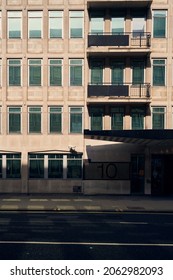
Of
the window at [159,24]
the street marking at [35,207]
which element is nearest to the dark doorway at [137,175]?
the street marking at [35,207]

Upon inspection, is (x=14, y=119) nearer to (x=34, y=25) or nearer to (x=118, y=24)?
(x=34, y=25)

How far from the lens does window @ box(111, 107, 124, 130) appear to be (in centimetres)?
3177

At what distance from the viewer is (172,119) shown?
1241 inches

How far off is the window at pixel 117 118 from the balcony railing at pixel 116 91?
159 cm

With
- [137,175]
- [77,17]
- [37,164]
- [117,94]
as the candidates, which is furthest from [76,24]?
[137,175]

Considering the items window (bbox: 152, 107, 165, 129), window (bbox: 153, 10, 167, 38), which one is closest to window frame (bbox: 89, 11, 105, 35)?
window (bbox: 153, 10, 167, 38)

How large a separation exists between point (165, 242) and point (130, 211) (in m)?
8.86

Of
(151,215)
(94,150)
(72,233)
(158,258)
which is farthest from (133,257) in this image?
(94,150)

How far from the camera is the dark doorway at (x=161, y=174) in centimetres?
3191

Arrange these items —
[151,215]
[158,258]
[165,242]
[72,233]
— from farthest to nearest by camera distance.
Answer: [151,215], [72,233], [165,242], [158,258]

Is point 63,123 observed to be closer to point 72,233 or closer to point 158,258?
point 72,233

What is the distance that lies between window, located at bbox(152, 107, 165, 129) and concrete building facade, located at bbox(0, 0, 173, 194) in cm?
9

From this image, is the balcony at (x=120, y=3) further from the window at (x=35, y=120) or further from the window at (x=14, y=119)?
the window at (x=14, y=119)

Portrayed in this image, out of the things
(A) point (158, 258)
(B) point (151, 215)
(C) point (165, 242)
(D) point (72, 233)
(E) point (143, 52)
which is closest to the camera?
(A) point (158, 258)
